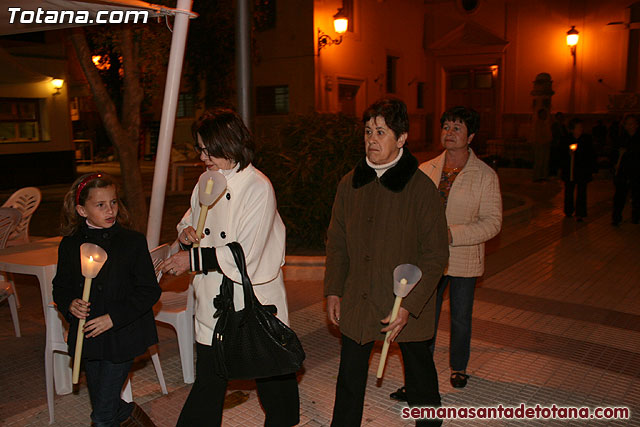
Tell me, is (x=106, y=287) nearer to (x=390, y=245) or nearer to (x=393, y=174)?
(x=390, y=245)

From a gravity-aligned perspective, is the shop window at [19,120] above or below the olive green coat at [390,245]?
above

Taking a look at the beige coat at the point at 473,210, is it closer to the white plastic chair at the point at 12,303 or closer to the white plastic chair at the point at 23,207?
the white plastic chair at the point at 12,303

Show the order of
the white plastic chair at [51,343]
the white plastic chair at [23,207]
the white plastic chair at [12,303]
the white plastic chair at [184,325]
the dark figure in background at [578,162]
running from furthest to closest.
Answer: the dark figure in background at [578,162] → the white plastic chair at [23,207] → the white plastic chair at [12,303] → the white plastic chair at [184,325] → the white plastic chair at [51,343]

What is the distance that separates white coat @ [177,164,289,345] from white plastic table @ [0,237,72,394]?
1.27 metres

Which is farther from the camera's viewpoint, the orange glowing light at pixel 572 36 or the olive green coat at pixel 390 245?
the orange glowing light at pixel 572 36

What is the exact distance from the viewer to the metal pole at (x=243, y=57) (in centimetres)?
627

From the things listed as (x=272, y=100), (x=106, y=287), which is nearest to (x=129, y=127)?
(x=106, y=287)

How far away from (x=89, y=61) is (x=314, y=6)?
47.5 feet

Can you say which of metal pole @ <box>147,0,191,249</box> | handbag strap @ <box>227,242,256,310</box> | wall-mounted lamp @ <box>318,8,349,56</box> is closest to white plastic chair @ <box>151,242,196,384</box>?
metal pole @ <box>147,0,191,249</box>

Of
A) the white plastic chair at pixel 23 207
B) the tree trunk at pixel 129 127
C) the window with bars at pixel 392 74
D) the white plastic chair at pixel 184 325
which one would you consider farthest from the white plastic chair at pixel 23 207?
the window with bars at pixel 392 74

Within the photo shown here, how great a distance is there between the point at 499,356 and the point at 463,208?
1576 mm

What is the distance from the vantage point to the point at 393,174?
2973 mm

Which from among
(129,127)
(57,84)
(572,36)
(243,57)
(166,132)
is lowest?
(166,132)

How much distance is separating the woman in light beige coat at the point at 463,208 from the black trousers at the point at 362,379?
954 mm
